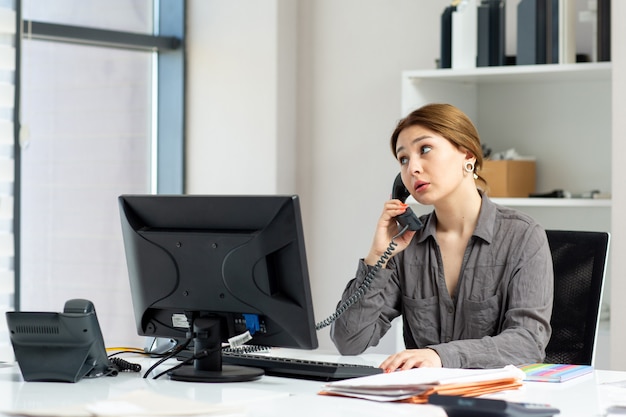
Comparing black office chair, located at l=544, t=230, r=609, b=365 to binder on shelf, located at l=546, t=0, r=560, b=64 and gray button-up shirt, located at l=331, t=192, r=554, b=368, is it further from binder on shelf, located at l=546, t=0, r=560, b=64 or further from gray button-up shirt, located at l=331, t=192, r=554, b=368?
binder on shelf, located at l=546, t=0, r=560, b=64

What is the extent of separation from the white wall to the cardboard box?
1.95 feet

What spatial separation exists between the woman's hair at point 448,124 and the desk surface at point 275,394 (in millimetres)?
633

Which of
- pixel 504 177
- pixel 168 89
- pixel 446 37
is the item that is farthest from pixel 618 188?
pixel 168 89

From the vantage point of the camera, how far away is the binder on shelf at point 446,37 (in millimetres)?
3363

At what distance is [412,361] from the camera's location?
76.8 inches

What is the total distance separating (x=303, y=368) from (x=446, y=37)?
1.74m

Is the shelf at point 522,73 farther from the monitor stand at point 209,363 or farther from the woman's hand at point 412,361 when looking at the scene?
the monitor stand at point 209,363

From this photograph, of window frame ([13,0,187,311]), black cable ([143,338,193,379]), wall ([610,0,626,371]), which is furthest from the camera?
window frame ([13,0,187,311])

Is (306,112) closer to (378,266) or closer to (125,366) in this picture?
(378,266)

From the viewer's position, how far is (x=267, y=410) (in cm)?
165

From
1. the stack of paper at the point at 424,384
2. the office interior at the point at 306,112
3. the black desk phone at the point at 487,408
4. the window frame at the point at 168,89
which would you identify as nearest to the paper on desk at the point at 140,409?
the stack of paper at the point at 424,384

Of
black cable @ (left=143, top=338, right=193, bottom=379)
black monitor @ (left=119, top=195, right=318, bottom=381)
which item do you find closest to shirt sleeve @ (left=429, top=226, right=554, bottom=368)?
black monitor @ (left=119, top=195, right=318, bottom=381)

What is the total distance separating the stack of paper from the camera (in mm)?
1676

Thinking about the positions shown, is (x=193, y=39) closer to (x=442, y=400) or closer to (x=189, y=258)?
(x=189, y=258)
